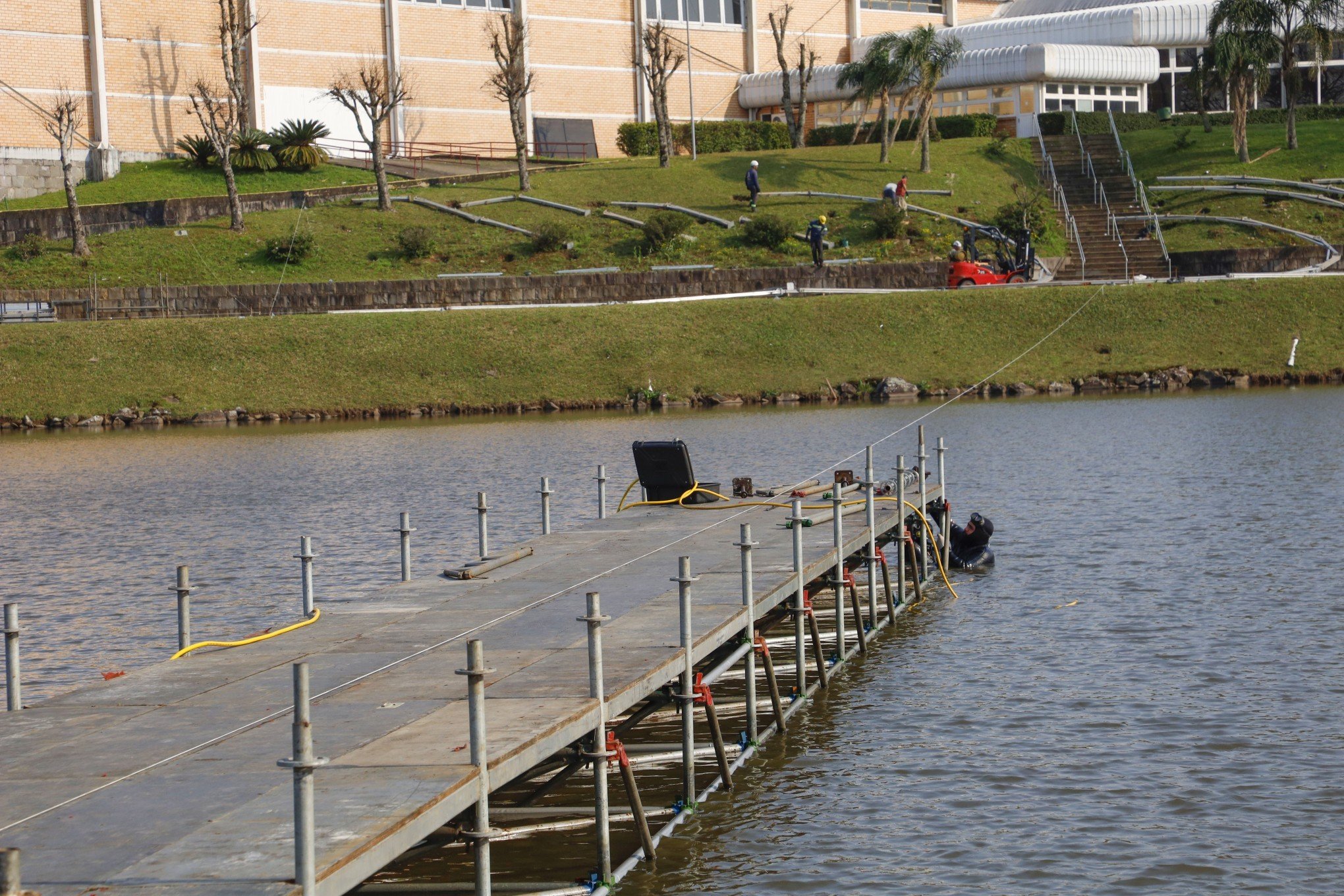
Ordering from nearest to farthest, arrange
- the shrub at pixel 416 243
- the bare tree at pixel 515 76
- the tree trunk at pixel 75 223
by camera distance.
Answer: the tree trunk at pixel 75 223 → the shrub at pixel 416 243 → the bare tree at pixel 515 76

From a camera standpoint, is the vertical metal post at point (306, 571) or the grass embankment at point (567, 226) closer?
the vertical metal post at point (306, 571)

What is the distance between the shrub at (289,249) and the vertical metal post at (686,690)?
5084 centimetres

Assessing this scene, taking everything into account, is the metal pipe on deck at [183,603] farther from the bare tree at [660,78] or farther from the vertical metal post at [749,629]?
the bare tree at [660,78]

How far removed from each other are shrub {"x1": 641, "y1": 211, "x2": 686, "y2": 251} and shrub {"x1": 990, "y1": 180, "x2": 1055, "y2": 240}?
13124 millimetres

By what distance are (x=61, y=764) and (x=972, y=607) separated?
42.5ft

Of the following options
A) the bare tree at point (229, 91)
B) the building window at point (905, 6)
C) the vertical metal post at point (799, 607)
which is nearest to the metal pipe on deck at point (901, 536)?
the vertical metal post at point (799, 607)

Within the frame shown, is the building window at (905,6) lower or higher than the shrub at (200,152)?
higher

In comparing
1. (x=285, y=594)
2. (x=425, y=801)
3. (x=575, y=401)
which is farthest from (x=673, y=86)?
(x=425, y=801)

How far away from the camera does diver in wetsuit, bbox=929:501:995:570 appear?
75.2 feet

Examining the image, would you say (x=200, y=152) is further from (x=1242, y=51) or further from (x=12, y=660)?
(x=12, y=660)

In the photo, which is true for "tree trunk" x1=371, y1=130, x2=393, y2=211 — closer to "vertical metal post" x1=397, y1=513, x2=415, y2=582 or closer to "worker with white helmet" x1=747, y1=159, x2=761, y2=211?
"worker with white helmet" x1=747, y1=159, x2=761, y2=211

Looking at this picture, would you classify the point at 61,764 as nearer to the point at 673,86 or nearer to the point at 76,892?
the point at 76,892

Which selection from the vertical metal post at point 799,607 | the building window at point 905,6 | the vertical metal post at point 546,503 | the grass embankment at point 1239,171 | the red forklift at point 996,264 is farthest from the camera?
the building window at point 905,6

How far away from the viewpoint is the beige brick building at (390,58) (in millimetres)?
71125
